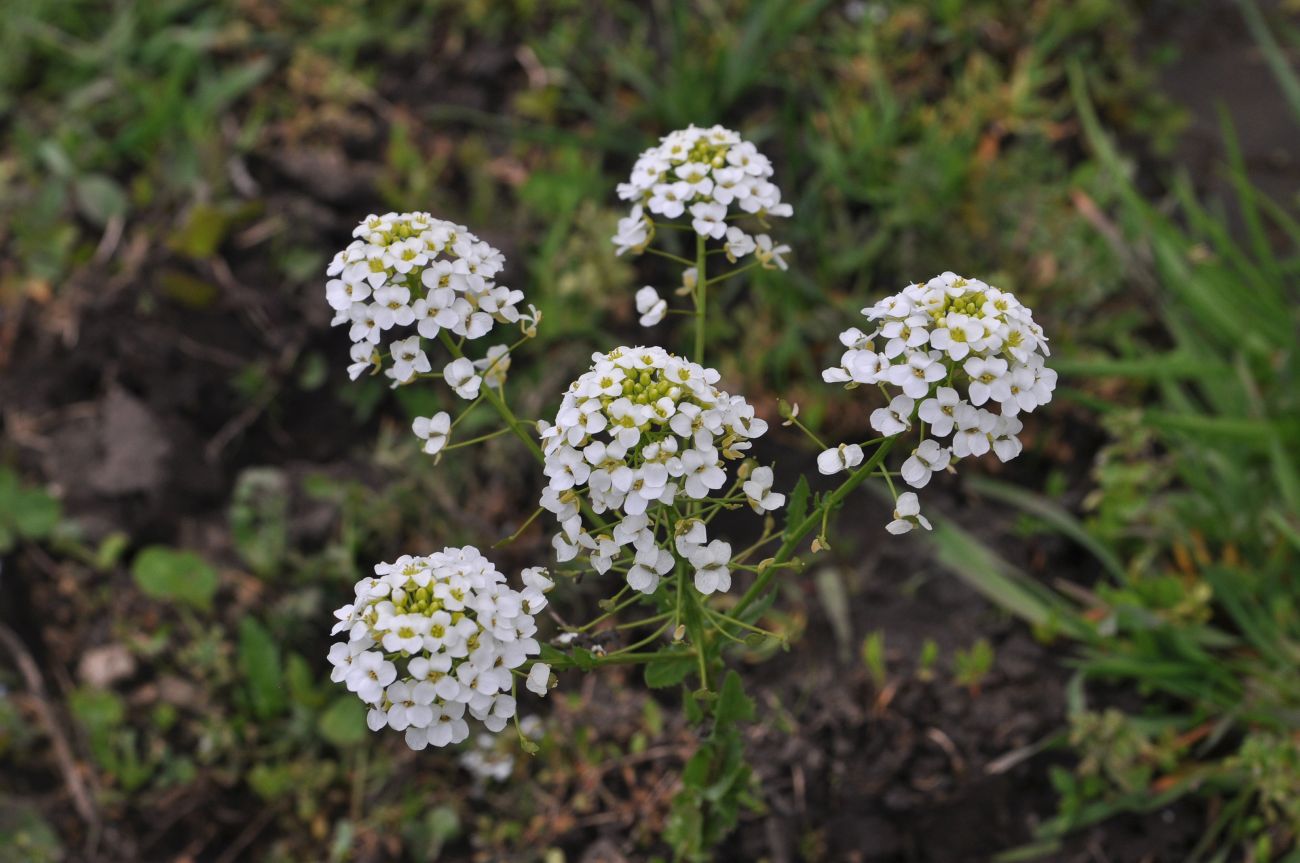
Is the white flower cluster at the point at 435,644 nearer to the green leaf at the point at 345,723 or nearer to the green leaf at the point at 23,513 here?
the green leaf at the point at 345,723

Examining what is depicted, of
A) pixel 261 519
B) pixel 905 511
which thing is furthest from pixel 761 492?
pixel 261 519

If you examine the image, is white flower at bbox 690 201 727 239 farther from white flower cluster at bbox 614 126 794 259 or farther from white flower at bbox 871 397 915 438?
white flower at bbox 871 397 915 438

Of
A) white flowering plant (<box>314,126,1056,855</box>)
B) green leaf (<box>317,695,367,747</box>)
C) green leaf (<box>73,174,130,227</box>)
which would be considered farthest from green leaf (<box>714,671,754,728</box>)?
green leaf (<box>73,174,130,227</box>)

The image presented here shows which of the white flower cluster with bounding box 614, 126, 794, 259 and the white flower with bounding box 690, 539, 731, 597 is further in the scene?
the white flower cluster with bounding box 614, 126, 794, 259

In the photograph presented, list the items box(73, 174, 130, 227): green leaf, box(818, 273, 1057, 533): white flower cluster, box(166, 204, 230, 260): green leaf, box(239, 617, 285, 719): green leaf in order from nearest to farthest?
box(818, 273, 1057, 533): white flower cluster → box(239, 617, 285, 719): green leaf → box(166, 204, 230, 260): green leaf → box(73, 174, 130, 227): green leaf

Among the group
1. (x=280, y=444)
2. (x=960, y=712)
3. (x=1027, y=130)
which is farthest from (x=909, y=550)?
(x=280, y=444)
